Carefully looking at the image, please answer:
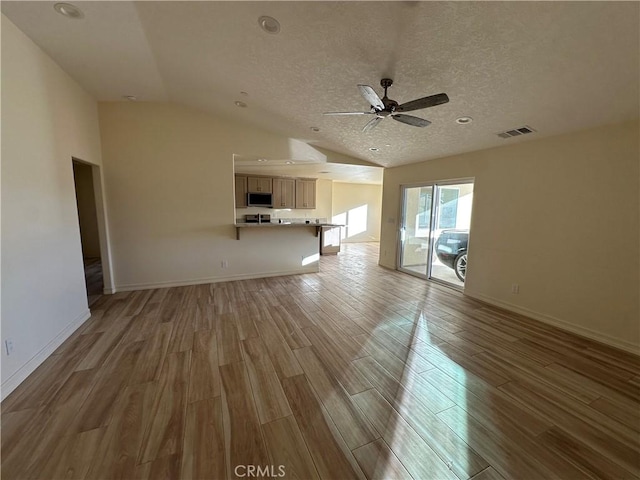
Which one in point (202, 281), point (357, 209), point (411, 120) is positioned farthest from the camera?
point (357, 209)

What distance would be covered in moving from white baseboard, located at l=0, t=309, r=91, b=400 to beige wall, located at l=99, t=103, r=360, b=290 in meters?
1.44

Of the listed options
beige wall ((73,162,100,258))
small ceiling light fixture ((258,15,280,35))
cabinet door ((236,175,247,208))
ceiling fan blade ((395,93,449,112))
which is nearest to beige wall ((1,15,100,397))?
small ceiling light fixture ((258,15,280,35))

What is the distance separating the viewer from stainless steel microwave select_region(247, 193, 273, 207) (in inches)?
284

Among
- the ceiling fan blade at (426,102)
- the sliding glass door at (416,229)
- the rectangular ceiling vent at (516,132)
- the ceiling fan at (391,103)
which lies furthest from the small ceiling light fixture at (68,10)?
the sliding glass door at (416,229)

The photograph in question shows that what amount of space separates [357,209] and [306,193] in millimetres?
2716

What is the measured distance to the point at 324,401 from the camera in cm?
188

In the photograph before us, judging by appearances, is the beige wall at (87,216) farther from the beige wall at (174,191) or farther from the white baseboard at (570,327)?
the white baseboard at (570,327)

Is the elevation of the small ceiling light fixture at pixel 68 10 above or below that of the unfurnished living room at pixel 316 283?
above

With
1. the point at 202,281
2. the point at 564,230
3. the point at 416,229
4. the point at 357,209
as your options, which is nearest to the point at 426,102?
the point at 564,230

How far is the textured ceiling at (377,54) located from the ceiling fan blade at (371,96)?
0.38 m

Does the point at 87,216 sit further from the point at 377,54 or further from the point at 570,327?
the point at 570,327

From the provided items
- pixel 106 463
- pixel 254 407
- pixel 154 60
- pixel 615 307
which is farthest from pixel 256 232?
pixel 615 307

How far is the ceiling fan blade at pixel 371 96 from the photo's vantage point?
2.11 meters

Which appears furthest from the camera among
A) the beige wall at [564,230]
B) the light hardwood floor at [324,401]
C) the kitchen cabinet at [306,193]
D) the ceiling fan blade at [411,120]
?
the kitchen cabinet at [306,193]
